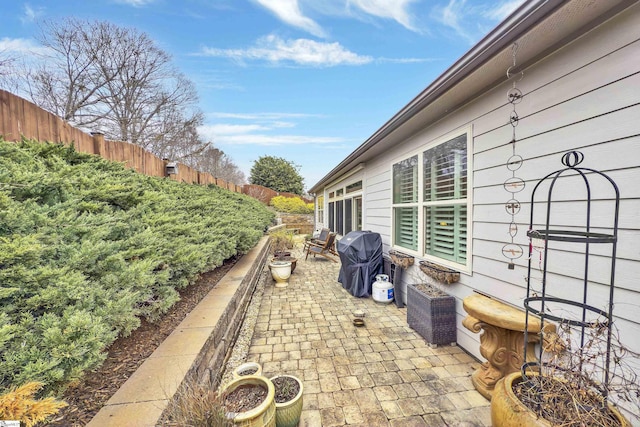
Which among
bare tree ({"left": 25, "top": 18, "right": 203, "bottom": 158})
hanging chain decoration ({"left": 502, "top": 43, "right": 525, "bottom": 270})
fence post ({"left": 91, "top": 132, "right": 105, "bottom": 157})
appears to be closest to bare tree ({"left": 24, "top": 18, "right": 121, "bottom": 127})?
bare tree ({"left": 25, "top": 18, "right": 203, "bottom": 158})

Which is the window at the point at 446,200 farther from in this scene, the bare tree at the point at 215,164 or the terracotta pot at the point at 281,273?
the bare tree at the point at 215,164

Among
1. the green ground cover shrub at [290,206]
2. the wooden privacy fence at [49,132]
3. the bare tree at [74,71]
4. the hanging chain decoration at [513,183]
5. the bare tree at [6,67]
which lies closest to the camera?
the hanging chain decoration at [513,183]

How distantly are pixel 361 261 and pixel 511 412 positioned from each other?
328 centimetres

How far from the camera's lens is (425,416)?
1.88 m

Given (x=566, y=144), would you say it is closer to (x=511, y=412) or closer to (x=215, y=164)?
(x=511, y=412)

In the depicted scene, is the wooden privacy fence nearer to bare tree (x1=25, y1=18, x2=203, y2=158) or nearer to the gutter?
the gutter

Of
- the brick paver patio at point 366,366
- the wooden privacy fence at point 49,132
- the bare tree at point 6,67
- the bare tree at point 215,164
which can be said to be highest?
the bare tree at point 6,67

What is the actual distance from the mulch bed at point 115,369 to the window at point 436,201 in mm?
2994

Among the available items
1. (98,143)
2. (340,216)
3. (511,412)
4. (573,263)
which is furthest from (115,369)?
(340,216)

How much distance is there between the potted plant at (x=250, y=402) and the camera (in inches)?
54.1

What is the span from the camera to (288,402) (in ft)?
5.44

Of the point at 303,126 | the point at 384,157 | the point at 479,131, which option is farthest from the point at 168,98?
the point at 479,131

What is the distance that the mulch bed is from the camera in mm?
1304

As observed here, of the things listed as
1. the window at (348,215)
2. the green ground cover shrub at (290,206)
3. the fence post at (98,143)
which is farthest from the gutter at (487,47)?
the green ground cover shrub at (290,206)
